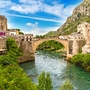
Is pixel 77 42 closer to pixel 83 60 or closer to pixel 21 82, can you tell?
pixel 83 60

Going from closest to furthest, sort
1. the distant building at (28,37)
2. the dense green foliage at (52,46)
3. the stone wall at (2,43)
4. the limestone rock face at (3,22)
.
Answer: the stone wall at (2,43)
the distant building at (28,37)
the limestone rock face at (3,22)
the dense green foliage at (52,46)

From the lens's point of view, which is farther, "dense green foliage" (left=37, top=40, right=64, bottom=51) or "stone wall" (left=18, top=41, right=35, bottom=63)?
"dense green foliage" (left=37, top=40, right=64, bottom=51)

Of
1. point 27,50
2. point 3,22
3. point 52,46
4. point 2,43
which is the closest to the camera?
point 2,43

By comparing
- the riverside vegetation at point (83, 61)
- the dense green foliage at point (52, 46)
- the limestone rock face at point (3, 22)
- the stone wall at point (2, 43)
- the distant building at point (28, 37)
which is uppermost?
the limestone rock face at point (3, 22)

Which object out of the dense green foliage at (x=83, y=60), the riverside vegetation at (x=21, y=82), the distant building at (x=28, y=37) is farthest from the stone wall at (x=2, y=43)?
the riverside vegetation at (x=21, y=82)

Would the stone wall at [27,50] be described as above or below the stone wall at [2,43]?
below

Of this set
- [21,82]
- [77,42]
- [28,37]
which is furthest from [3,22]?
[21,82]

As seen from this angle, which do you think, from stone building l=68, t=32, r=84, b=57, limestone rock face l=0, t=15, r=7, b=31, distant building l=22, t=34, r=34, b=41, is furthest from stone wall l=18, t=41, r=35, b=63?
stone building l=68, t=32, r=84, b=57

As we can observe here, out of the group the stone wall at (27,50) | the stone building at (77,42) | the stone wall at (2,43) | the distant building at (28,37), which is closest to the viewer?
the stone wall at (2,43)

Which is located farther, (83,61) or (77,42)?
(77,42)

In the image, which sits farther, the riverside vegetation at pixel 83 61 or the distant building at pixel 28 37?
the distant building at pixel 28 37

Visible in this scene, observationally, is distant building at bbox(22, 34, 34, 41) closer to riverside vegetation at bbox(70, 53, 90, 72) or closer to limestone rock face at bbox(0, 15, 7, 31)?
limestone rock face at bbox(0, 15, 7, 31)

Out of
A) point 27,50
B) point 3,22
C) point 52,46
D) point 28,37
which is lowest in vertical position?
point 52,46

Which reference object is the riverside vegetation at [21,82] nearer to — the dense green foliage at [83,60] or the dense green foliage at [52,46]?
the dense green foliage at [83,60]
